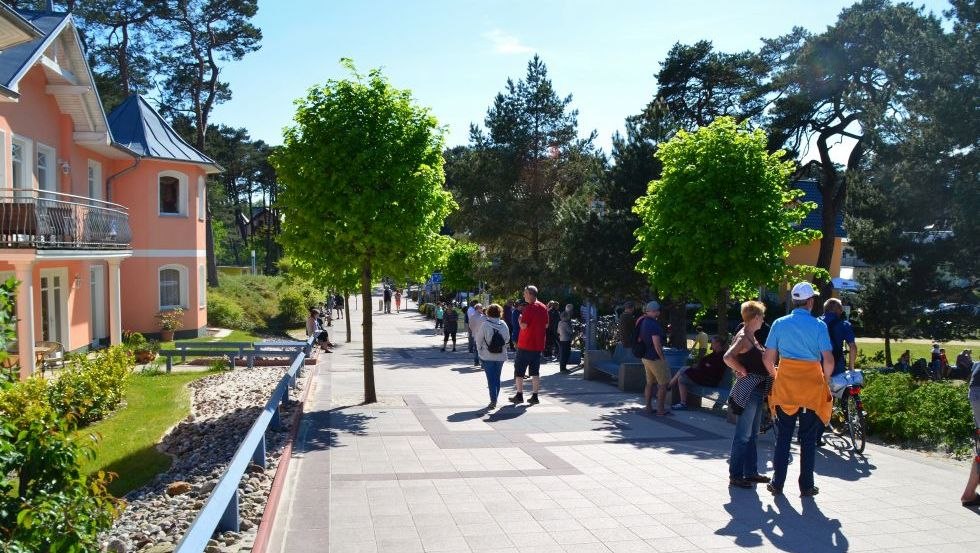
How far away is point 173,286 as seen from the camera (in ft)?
93.2

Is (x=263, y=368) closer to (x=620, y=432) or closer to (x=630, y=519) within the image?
(x=620, y=432)

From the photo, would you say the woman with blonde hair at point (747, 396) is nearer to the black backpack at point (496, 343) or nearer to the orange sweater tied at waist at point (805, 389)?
the orange sweater tied at waist at point (805, 389)

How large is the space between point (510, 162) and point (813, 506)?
2847cm

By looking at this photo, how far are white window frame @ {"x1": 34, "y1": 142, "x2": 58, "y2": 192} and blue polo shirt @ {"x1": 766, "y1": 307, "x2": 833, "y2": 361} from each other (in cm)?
1874

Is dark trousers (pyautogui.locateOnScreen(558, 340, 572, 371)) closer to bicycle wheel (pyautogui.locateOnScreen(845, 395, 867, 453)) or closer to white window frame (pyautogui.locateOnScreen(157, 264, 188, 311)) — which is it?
bicycle wheel (pyautogui.locateOnScreen(845, 395, 867, 453))

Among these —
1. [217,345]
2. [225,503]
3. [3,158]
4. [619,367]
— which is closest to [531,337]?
[619,367]

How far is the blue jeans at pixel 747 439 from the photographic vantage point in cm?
728

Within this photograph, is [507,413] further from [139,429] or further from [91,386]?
[91,386]

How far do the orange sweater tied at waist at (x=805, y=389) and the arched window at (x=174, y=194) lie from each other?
25601 mm

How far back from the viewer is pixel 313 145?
477 inches

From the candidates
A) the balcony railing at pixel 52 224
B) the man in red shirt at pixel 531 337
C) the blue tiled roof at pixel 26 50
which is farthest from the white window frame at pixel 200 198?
the man in red shirt at pixel 531 337

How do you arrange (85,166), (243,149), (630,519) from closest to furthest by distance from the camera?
(630,519) → (85,166) → (243,149)

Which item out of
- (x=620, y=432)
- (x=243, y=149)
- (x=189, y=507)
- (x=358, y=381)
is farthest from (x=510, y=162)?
(x=243, y=149)

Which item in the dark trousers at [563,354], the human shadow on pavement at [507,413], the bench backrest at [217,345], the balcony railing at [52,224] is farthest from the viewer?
Result: the bench backrest at [217,345]
